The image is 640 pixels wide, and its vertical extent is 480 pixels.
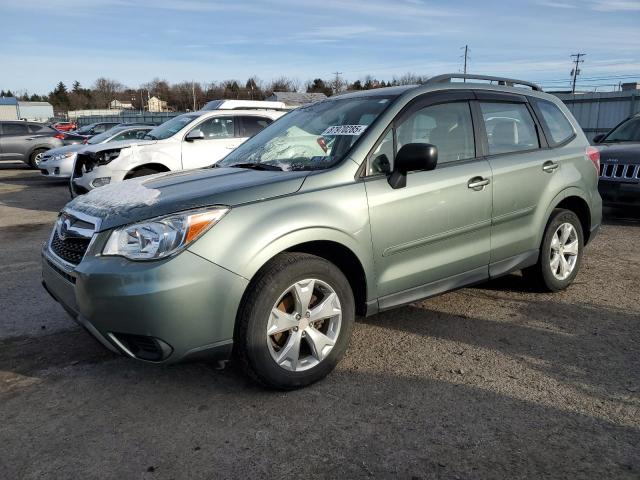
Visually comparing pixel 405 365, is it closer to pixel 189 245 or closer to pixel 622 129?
pixel 189 245

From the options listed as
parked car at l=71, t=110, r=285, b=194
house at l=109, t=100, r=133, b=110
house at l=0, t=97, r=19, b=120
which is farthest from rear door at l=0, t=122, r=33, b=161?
house at l=109, t=100, r=133, b=110

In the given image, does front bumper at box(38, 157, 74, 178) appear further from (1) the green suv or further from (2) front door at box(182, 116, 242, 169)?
(1) the green suv

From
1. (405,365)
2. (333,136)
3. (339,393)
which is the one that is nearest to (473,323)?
(405,365)

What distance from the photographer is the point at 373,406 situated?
300cm

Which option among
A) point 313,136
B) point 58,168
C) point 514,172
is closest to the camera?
point 313,136

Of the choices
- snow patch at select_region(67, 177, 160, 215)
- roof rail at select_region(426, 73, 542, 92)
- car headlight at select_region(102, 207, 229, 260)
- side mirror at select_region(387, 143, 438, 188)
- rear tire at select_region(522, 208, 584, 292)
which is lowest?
rear tire at select_region(522, 208, 584, 292)

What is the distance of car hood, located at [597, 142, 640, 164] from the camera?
24.8 feet

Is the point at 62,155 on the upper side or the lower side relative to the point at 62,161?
upper

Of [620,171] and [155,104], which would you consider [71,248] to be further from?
[155,104]

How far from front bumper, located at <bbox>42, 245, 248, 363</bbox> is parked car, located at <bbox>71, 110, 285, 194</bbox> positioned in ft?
21.4

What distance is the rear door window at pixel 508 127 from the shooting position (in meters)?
4.25

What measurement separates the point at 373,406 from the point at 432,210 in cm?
141

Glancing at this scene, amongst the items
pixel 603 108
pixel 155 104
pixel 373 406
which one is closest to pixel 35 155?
pixel 373 406

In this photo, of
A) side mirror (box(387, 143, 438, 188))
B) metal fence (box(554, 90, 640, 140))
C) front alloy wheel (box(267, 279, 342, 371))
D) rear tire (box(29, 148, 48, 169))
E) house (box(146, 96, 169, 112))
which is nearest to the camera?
front alloy wheel (box(267, 279, 342, 371))
